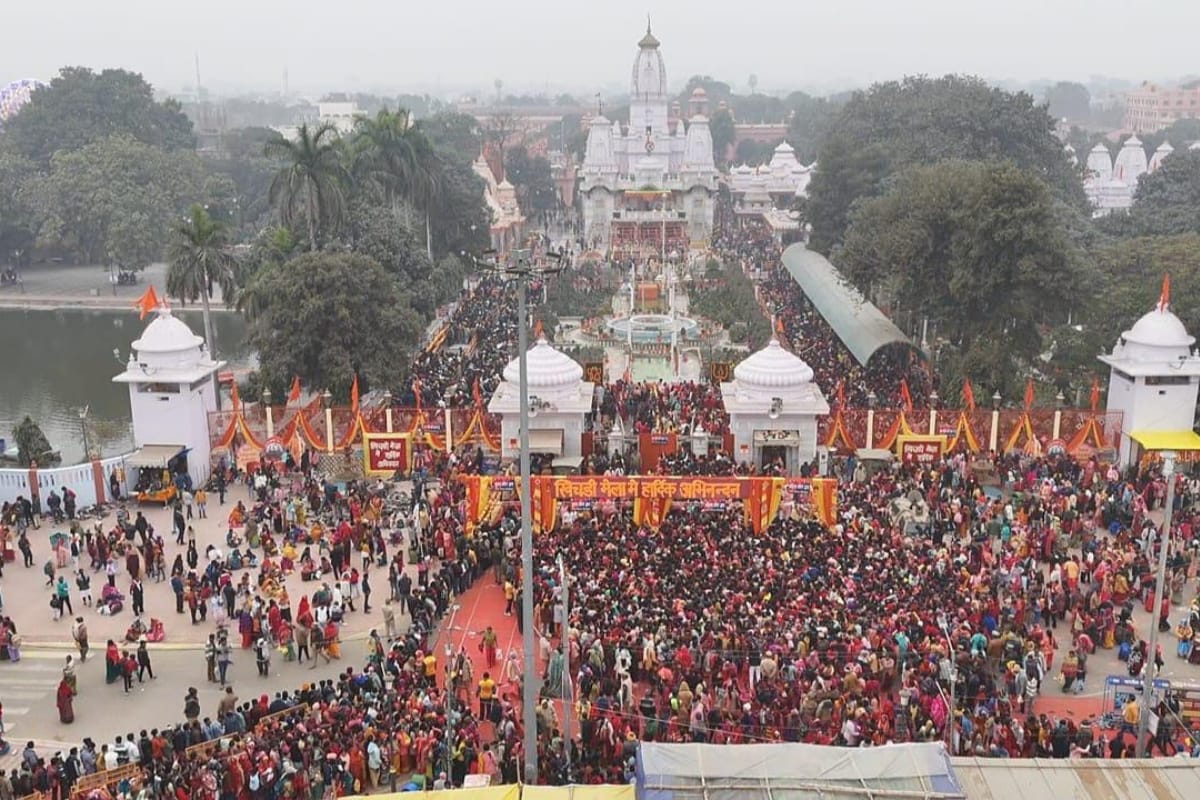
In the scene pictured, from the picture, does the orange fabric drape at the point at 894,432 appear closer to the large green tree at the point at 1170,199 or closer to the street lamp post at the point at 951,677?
the street lamp post at the point at 951,677

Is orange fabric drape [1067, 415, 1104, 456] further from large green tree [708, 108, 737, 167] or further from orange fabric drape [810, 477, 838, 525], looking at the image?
large green tree [708, 108, 737, 167]

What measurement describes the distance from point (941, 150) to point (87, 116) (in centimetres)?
5478

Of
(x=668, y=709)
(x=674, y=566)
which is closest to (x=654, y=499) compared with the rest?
(x=674, y=566)

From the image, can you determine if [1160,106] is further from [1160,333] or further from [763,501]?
[763,501]

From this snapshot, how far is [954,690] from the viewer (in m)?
15.8

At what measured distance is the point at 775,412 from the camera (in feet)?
90.0

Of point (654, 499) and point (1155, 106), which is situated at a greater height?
point (1155, 106)

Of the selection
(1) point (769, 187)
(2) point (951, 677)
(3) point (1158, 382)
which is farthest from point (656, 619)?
(1) point (769, 187)

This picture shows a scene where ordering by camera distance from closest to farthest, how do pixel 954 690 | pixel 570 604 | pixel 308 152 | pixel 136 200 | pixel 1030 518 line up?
pixel 954 690 → pixel 570 604 → pixel 1030 518 → pixel 308 152 → pixel 136 200

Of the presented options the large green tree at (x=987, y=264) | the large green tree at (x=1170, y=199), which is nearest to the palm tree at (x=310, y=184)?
the large green tree at (x=987, y=264)

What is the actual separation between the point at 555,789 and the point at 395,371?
874 inches

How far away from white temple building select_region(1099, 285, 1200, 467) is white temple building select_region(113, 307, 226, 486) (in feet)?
74.8

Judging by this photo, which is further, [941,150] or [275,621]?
[941,150]

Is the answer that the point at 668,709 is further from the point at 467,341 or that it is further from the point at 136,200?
the point at 136,200
